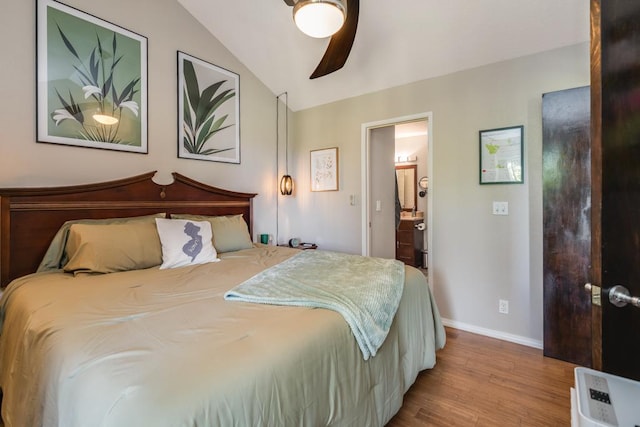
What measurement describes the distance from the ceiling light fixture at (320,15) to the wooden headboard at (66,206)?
5.82 feet

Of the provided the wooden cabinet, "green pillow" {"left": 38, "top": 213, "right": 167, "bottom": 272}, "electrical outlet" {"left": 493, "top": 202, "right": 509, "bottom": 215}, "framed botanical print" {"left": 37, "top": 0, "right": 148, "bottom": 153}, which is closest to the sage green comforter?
"green pillow" {"left": 38, "top": 213, "right": 167, "bottom": 272}

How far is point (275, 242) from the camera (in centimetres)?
390

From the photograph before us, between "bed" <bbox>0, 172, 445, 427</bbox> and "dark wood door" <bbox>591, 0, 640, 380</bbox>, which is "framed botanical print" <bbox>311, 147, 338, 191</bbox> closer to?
"bed" <bbox>0, 172, 445, 427</bbox>

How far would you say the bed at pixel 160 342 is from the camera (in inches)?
31.4

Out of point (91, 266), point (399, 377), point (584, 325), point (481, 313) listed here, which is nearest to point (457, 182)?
point (481, 313)

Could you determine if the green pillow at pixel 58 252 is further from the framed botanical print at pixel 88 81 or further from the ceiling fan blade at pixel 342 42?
the ceiling fan blade at pixel 342 42

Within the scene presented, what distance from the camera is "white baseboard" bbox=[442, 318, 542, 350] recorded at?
97.6 inches

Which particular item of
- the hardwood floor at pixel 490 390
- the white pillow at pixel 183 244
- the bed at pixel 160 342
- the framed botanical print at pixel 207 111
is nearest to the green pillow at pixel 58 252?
the bed at pixel 160 342

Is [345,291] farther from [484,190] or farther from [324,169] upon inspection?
[324,169]

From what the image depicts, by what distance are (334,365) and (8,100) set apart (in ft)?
8.57

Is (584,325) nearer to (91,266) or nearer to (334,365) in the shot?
(334,365)

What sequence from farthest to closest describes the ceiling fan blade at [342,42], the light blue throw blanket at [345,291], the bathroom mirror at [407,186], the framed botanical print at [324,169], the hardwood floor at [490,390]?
the bathroom mirror at [407,186]
the framed botanical print at [324,169]
the ceiling fan blade at [342,42]
the hardwood floor at [490,390]
the light blue throw blanket at [345,291]

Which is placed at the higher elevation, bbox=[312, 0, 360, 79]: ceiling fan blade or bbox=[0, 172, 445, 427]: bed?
bbox=[312, 0, 360, 79]: ceiling fan blade

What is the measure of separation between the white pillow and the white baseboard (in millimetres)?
2263
